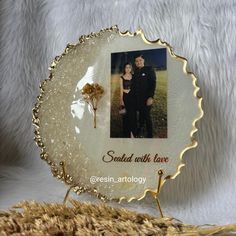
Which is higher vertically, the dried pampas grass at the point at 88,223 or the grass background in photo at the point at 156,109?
the grass background in photo at the point at 156,109

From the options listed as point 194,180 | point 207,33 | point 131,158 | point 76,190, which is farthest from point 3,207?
point 207,33

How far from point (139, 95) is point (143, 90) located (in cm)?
1

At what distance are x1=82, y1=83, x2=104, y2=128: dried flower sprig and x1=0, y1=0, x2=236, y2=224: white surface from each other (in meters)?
0.16

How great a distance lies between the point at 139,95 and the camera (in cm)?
73

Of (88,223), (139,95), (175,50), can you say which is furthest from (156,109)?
(88,223)

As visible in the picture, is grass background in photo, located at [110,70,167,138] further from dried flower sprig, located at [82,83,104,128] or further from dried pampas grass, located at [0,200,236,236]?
dried pampas grass, located at [0,200,236,236]

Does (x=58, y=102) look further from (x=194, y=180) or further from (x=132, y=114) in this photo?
(x=194, y=180)

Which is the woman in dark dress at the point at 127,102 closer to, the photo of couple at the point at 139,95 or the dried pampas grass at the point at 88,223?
the photo of couple at the point at 139,95

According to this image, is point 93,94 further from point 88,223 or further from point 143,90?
point 88,223

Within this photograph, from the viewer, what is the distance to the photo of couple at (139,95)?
2.37 ft

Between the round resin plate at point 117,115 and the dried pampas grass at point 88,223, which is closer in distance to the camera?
the dried pampas grass at point 88,223

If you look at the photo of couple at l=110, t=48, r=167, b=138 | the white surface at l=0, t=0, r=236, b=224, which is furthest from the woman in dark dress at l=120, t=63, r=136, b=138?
the white surface at l=0, t=0, r=236, b=224

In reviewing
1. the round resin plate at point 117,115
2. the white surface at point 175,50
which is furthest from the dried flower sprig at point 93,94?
the white surface at point 175,50

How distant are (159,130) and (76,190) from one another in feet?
0.59
